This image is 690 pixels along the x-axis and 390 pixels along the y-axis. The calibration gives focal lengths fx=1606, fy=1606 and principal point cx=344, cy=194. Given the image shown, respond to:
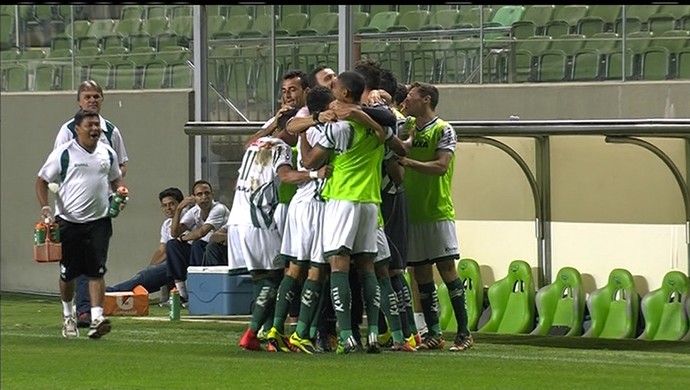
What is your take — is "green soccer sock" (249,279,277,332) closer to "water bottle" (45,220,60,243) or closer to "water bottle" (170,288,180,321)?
"water bottle" (45,220,60,243)

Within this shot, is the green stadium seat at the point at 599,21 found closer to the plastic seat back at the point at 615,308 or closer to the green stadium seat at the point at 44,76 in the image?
the plastic seat back at the point at 615,308

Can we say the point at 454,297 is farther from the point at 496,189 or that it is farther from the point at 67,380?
the point at 496,189

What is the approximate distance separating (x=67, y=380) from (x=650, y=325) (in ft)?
22.0

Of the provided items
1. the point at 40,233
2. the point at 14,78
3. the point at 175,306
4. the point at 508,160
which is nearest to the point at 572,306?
the point at 508,160

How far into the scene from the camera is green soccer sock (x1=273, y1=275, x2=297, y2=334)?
10859mm

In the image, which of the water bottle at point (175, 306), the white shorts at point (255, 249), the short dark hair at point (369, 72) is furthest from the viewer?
the water bottle at point (175, 306)

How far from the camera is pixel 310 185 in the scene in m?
10.9

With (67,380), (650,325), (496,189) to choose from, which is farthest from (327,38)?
(67,380)

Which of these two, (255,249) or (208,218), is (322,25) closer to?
(208,218)

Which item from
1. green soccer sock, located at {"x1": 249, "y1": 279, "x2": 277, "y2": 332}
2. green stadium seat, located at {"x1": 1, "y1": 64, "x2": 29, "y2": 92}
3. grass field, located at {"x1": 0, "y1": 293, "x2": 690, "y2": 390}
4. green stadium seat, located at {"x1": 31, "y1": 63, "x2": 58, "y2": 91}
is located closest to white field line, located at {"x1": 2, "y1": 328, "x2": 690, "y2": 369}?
grass field, located at {"x1": 0, "y1": 293, "x2": 690, "y2": 390}

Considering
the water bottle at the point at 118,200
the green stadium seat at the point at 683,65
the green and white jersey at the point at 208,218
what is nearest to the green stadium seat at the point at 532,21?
the green stadium seat at the point at 683,65

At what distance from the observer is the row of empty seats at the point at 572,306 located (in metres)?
14.4

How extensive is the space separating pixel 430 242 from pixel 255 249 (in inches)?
53.9

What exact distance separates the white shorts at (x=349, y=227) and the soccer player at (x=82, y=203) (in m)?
2.42
